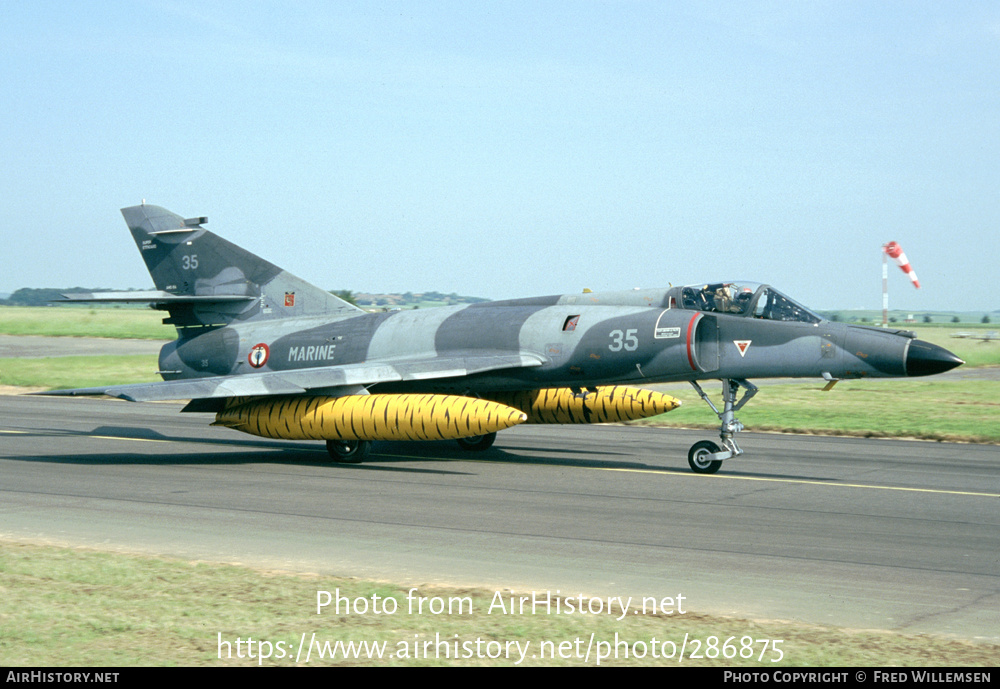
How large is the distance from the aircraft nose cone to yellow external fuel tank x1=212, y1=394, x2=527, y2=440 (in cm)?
552

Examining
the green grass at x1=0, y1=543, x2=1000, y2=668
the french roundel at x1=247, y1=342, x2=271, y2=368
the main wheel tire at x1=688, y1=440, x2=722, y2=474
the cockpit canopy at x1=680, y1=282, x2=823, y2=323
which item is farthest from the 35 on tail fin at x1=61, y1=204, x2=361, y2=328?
the green grass at x1=0, y1=543, x2=1000, y2=668

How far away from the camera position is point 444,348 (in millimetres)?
17703

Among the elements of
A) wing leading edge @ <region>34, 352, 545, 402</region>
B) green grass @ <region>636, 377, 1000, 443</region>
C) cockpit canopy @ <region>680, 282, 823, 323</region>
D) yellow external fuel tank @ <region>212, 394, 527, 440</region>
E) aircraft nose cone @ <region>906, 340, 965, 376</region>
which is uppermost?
cockpit canopy @ <region>680, 282, 823, 323</region>

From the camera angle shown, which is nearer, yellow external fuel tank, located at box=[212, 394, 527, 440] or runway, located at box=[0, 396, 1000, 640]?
runway, located at box=[0, 396, 1000, 640]

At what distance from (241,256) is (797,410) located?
14.7 m

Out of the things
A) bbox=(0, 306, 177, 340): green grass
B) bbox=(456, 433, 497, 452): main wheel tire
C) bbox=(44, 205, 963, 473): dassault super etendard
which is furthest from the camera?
bbox=(0, 306, 177, 340): green grass

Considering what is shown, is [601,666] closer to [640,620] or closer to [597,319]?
[640,620]

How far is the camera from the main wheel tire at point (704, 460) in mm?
15383

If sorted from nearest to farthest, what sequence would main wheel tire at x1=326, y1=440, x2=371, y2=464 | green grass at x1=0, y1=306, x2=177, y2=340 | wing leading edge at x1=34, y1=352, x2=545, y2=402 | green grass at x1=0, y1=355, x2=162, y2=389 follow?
1. wing leading edge at x1=34, y1=352, x2=545, y2=402
2. main wheel tire at x1=326, y1=440, x2=371, y2=464
3. green grass at x1=0, y1=355, x2=162, y2=389
4. green grass at x1=0, y1=306, x2=177, y2=340

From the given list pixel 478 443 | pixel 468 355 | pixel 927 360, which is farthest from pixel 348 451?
pixel 927 360

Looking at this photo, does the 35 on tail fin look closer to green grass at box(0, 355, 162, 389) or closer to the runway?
the runway

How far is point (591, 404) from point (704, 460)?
9.14 ft

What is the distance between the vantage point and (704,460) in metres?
15.4

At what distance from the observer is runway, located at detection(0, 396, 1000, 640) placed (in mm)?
8227
